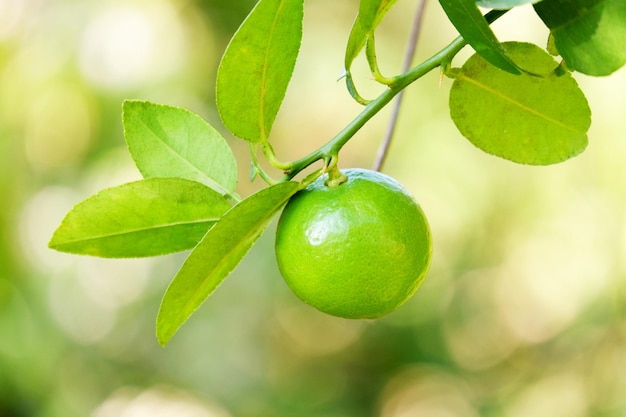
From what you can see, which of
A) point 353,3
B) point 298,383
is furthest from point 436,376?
point 353,3

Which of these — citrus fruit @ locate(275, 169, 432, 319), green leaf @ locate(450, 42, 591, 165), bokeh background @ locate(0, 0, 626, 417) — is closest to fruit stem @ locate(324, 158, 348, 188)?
citrus fruit @ locate(275, 169, 432, 319)

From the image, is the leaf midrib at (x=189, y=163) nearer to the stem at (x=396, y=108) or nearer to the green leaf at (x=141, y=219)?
the green leaf at (x=141, y=219)

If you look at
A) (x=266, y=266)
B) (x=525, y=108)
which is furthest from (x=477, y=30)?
(x=266, y=266)

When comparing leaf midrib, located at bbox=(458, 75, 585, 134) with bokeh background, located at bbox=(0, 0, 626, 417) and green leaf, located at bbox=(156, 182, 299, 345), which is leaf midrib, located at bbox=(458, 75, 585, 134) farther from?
bokeh background, located at bbox=(0, 0, 626, 417)

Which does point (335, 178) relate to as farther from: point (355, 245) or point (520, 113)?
point (520, 113)

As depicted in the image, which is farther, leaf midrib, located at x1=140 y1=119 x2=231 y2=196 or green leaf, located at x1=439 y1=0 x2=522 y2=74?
leaf midrib, located at x1=140 y1=119 x2=231 y2=196

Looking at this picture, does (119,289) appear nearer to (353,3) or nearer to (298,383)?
(298,383)

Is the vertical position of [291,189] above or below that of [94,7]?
below
